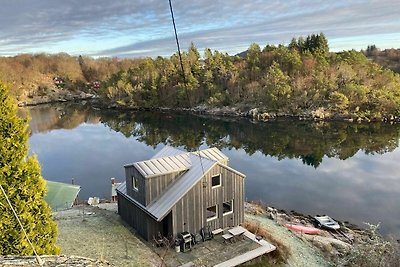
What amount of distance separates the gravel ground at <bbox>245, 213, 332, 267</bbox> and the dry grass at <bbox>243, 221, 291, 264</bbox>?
0.82 feet

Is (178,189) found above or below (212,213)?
above

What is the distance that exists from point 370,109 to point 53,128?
1709 inches

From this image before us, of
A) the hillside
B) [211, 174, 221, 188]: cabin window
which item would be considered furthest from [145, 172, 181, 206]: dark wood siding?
the hillside

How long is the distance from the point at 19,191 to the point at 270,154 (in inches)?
1015

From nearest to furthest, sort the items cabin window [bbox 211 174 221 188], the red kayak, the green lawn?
cabin window [bbox 211 174 221 188] → the red kayak → the green lawn

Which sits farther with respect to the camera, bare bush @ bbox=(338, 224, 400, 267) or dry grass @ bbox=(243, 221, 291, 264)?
dry grass @ bbox=(243, 221, 291, 264)

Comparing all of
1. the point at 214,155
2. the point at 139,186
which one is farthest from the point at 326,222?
the point at 139,186

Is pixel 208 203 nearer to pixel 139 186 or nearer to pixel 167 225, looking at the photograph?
pixel 167 225

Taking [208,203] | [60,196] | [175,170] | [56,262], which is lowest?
[60,196]

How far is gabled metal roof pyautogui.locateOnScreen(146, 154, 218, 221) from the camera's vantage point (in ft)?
40.9

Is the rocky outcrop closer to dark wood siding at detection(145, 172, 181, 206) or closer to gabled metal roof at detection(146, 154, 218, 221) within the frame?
gabled metal roof at detection(146, 154, 218, 221)

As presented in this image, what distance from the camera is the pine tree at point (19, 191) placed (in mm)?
8125

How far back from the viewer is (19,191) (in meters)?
8.53

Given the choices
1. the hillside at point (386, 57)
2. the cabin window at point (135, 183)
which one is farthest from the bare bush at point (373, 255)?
the hillside at point (386, 57)
